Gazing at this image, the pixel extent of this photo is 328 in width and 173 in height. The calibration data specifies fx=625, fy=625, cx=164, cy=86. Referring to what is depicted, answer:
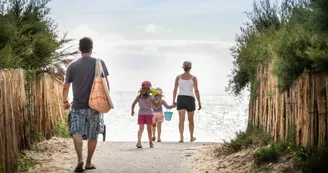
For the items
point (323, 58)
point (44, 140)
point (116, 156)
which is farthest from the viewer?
point (44, 140)

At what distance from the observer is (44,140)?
13.7m

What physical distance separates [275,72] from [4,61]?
4.89 metres

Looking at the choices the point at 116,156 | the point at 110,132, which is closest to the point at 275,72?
the point at 116,156

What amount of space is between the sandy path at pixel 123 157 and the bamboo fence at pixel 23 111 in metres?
0.37

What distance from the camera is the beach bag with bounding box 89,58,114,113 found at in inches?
392

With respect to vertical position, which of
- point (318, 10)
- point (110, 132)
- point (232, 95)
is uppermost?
point (318, 10)

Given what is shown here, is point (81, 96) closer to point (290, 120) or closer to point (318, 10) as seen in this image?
point (290, 120)

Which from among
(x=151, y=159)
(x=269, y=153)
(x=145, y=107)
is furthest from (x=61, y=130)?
(x=269, y=153)

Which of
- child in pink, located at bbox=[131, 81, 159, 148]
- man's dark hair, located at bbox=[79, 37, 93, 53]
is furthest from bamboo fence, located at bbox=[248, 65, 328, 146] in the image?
child in pink, located at bbox=[131, 81, 159, 148]

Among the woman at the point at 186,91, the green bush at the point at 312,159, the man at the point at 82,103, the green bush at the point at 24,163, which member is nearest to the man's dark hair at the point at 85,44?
the man at the point at 82,103

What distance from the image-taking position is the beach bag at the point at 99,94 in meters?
9.96

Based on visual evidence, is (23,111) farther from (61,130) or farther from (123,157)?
(61,130)

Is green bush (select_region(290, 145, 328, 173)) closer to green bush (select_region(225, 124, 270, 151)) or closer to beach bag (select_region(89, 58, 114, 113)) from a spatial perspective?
green bush (select_region(225, 124, 270, 151))

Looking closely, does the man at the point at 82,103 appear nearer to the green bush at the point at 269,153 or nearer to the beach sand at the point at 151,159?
the beach sand at the point at 151,159
